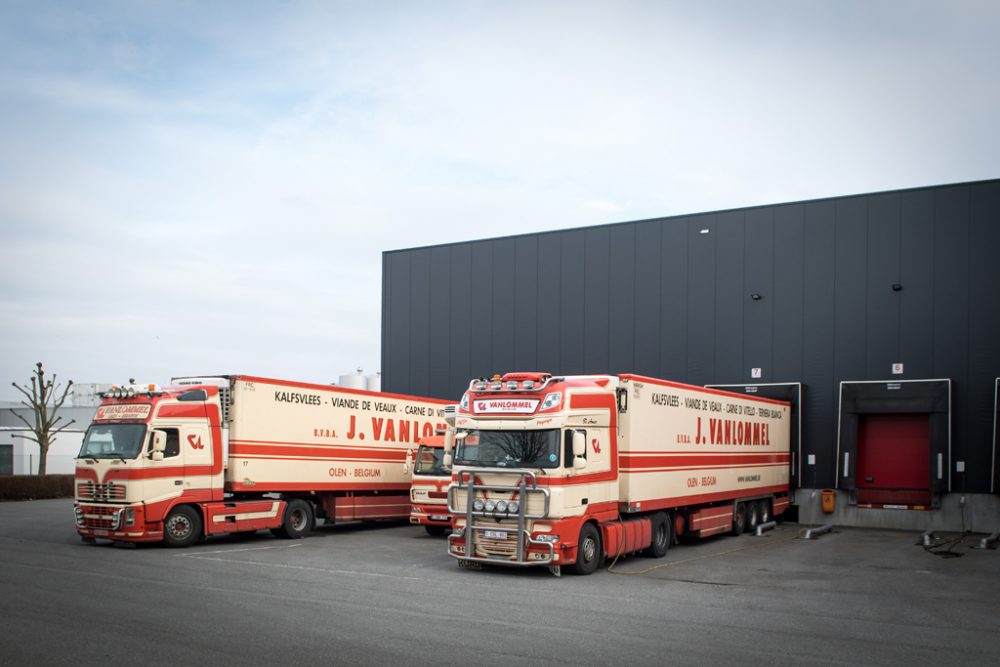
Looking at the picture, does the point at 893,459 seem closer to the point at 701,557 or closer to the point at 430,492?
the point at 701,557

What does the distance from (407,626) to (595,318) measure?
70.2 feet

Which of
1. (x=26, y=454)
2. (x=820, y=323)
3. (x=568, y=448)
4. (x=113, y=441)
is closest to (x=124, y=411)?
(x=113, y=441)

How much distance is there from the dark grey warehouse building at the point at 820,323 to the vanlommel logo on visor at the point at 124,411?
1535 centimetres

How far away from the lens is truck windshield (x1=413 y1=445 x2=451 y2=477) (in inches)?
888

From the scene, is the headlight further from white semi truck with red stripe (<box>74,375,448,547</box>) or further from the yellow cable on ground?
white semi truck with red stripe (<box>74,375,448,547</box>)

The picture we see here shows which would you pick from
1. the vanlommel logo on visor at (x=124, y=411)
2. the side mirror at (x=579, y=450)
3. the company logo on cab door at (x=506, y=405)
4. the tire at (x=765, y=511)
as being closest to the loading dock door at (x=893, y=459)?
the tire at (x=765, y=511)

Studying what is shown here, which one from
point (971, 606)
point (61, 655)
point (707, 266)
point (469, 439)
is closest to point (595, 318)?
point (707, 266)

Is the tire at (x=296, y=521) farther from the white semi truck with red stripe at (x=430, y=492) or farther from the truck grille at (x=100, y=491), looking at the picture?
the truck grille at (x=100, y=491)

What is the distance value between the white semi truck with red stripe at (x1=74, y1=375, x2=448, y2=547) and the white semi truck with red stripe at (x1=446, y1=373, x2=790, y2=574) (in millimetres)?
5998

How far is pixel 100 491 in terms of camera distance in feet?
62.8

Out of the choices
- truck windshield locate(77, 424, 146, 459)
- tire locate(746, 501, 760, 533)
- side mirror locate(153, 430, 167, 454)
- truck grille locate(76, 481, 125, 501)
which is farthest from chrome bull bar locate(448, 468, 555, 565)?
Answer: tire locate(746, 501, 760, 533)

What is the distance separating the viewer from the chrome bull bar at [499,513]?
1573 cm

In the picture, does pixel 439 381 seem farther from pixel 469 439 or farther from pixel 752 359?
pixel 469 439

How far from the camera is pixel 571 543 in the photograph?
51.8 feet
